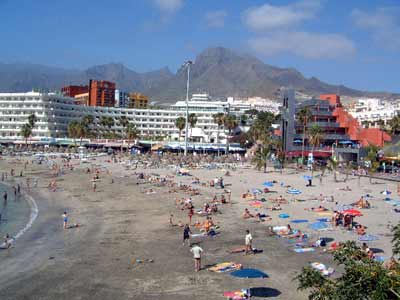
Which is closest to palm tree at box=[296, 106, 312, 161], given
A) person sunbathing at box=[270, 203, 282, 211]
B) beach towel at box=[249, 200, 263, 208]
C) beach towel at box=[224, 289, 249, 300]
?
beach towel at box=[249, 200, 263, 208]

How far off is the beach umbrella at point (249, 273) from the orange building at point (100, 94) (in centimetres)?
17531

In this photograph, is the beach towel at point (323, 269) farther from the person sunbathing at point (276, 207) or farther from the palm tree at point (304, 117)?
the palm tree at point (304, 117)

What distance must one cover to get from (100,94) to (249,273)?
180 m

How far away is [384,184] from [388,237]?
30707 mm

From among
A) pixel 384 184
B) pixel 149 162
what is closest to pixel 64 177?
pixel 149 162

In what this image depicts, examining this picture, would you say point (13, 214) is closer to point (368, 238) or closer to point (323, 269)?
point (368, 238)

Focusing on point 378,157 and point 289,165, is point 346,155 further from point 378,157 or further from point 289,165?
point 378,157

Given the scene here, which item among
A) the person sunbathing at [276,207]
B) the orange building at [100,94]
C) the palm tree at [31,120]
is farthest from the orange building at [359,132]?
the orange building at [100,94]

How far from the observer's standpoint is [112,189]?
162 ft

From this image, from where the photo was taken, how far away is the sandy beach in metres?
16.0

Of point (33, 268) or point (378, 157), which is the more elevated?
point (378, 157)

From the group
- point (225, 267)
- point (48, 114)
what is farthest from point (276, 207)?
point (48, 114)

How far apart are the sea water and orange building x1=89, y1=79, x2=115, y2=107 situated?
14387 cm

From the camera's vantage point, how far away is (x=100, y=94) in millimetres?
190250
